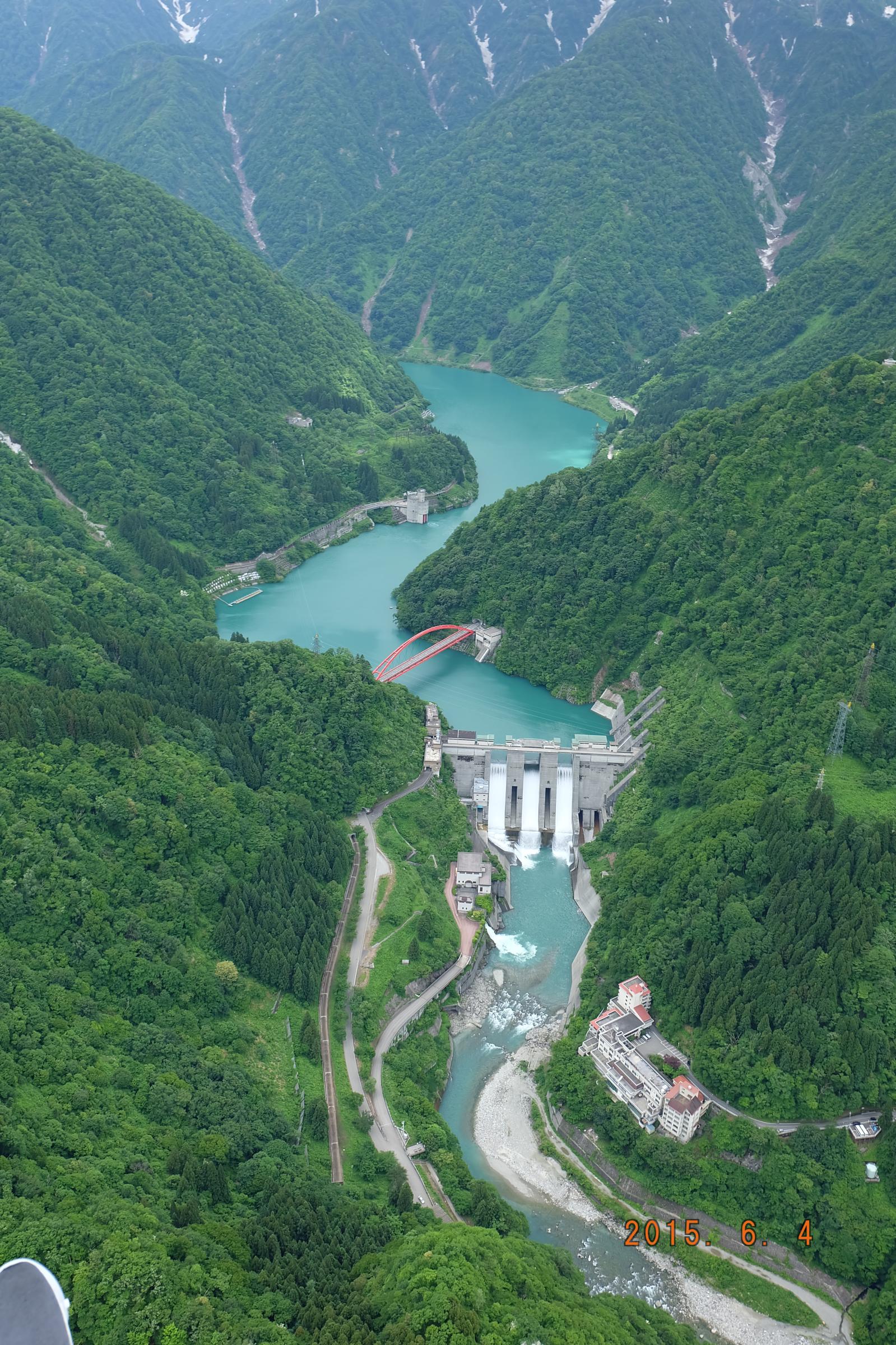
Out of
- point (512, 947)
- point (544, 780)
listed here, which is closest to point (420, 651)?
point (544, 780)

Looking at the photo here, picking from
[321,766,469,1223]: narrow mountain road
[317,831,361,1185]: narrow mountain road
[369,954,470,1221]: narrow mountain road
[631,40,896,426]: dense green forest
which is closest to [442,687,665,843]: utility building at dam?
[321,766,469,1223]: narrow mountain road

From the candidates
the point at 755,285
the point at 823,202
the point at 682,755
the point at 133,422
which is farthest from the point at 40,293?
the point at 823,202

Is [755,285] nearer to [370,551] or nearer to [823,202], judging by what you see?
[823,202]

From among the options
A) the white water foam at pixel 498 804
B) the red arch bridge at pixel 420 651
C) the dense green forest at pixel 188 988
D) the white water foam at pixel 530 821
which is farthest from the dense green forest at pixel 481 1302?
the red arch bridge at pixel 420 651

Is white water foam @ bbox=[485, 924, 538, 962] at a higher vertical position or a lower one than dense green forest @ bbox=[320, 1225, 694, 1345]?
lower

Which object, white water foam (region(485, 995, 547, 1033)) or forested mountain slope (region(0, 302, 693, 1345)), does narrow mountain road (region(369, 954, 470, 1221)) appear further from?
white water foam (region(485, 995, 547, 1033))

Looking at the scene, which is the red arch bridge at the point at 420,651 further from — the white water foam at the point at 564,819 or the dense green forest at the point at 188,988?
the white water foam at the point at 564,819
